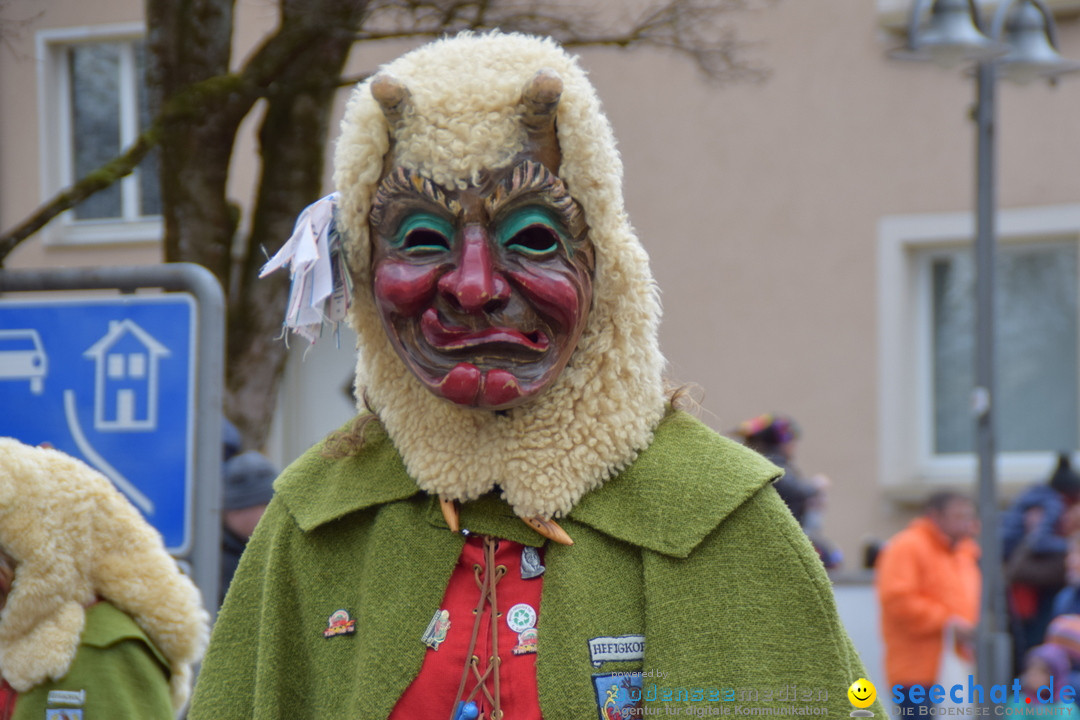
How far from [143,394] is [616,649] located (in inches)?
64.3

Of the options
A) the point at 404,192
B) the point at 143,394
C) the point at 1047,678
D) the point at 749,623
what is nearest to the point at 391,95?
the point at 404,192

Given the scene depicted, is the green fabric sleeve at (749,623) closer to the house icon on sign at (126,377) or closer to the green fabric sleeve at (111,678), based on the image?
the green fabric sleeve at (111,678)

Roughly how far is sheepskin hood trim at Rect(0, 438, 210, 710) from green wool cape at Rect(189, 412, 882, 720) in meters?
0.50

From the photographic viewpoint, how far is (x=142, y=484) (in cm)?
332

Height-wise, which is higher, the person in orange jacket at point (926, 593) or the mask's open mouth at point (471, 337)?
the mask's open mouth at point (471, 337)

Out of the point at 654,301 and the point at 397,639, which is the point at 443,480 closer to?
the point at 397,639

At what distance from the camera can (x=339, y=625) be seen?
2281mm

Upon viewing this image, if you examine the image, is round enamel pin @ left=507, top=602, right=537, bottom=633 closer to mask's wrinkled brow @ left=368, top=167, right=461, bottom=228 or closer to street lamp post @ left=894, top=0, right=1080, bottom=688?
mask's wrinkled brow @ left=368, top=167, right=461, bottom=228

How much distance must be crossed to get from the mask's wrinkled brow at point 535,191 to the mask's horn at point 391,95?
21 centimetres

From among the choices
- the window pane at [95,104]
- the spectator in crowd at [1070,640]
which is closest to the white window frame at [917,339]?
the spectator in crowd at [1070,640]

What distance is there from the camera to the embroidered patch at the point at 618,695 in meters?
2.14

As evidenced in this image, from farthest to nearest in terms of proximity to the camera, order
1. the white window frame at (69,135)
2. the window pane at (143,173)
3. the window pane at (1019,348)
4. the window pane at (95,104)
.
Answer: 1. the window pane at (95,104)
2. the window pane at (143,173)
3. the white window frame at (69,135)
4. the window pane at (1019,348)

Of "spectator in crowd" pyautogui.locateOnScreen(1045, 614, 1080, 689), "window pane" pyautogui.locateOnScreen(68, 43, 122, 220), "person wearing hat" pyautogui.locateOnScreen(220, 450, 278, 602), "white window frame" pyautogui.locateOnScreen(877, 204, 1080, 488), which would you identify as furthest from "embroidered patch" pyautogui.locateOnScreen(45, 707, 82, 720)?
"window pane" pyautogui.locateOnScreen(68, 43, 122, 220)

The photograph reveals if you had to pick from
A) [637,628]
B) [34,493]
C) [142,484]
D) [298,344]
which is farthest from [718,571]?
[298,344]
